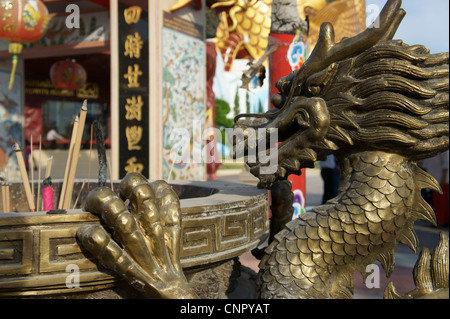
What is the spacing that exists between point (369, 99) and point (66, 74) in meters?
7.58

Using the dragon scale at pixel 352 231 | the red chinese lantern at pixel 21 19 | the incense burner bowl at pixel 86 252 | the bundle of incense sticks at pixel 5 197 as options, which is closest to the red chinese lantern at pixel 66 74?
the red chinese lantern at pixel 21 19

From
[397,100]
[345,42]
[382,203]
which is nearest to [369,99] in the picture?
[397,100]

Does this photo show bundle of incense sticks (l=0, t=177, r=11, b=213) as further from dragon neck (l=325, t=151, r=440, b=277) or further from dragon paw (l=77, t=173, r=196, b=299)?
dragon neck (l=325, t=151, r=440, b=277)

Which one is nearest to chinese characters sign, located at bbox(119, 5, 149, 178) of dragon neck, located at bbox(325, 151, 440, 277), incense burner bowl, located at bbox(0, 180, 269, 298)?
incense burner bowl, located at bbox(0, 180, 269, 298)

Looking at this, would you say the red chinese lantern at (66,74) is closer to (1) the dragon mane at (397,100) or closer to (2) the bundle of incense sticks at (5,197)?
(2) the bundle of incense sticks at (5,197)

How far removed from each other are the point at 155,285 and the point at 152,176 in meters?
4.37

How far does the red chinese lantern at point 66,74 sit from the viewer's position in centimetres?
766

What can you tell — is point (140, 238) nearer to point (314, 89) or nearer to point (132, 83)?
point (314, 89)

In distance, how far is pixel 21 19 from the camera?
16.0 feet

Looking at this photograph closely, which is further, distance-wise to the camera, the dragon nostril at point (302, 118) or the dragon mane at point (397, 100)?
the dragon nostril at point (302, 118)

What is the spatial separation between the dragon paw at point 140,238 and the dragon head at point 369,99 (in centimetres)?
42
